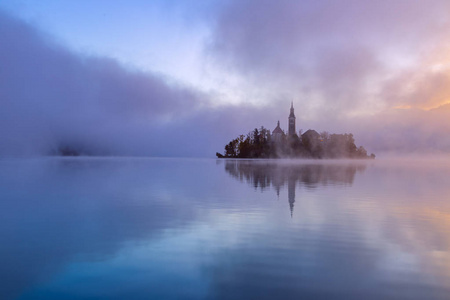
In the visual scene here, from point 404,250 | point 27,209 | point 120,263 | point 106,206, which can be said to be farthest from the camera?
point 106,206

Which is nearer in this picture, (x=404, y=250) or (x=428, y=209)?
(x=404, y=250)

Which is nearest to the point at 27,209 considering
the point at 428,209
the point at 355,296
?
the point at 355,296

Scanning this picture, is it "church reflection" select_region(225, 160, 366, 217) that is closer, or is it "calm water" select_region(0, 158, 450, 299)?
"calm water" select_region(0, 158, 450, 299)

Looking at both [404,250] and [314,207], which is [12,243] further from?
[314,207]

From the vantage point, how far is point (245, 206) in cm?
2308

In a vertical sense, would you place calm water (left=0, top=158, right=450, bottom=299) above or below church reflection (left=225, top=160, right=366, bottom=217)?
below

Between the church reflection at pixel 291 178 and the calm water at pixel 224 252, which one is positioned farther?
the church reflection at pixel 291 178

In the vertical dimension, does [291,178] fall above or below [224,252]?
above

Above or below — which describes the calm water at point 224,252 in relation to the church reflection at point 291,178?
below

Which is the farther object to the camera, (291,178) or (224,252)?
(291,178)

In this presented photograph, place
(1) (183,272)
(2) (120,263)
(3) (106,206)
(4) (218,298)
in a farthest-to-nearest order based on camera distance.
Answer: (3) (106,206), (2) (120,263), (1) (183,272), (4) (218,298)

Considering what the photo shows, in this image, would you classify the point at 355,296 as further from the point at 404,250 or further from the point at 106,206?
the point at 106,206

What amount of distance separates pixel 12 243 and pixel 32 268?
3.56m

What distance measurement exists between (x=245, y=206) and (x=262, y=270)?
12.5m
